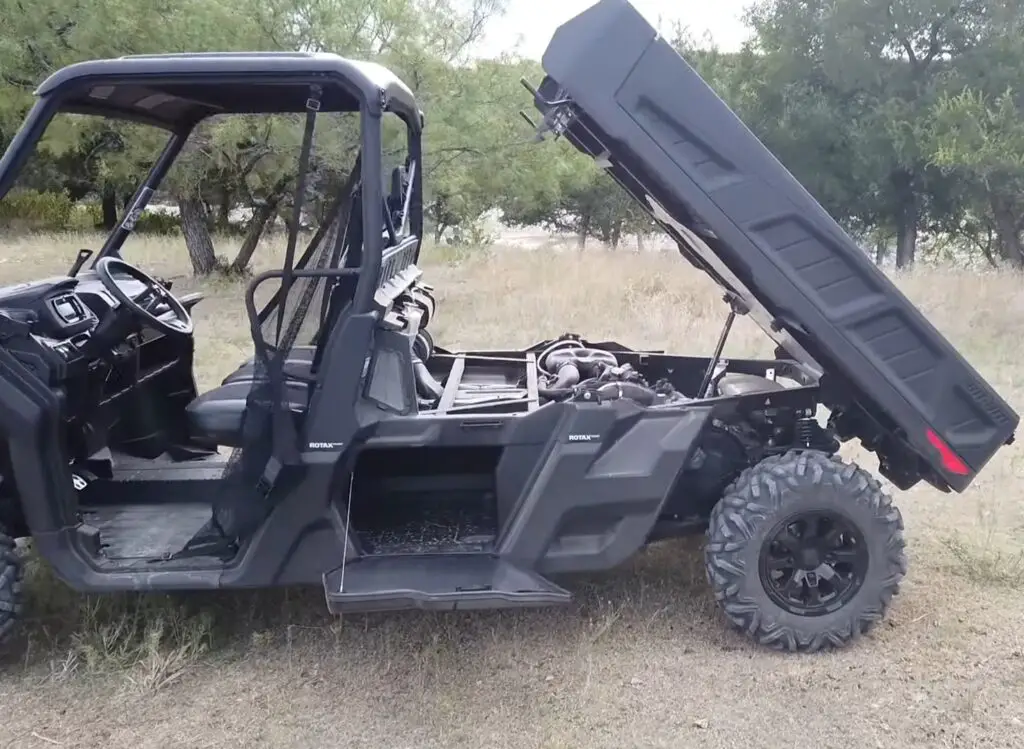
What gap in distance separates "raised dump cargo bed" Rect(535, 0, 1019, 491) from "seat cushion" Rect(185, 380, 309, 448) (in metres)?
1.31

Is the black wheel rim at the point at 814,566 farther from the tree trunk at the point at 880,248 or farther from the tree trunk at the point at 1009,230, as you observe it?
the tree trunk at the point at 880,248

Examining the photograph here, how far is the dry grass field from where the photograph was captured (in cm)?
317

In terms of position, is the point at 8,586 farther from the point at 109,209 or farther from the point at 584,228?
the point at 584,228

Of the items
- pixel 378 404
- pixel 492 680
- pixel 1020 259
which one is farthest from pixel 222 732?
pixel 1020 259

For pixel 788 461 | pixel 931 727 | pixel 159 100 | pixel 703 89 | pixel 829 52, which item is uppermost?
pixel 829 52

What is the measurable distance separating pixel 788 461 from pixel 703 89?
1.43 meters

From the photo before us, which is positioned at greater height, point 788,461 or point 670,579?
point 788,461

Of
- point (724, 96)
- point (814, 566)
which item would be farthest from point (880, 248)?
point (814, 566)

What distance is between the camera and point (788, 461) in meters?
3.61

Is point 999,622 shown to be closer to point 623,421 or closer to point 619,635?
point 619,635

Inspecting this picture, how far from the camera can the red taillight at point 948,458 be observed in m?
3.41

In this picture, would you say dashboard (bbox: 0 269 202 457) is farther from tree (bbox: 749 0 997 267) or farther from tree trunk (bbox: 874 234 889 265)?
tree trunk (bbox: 874 234 889 265)

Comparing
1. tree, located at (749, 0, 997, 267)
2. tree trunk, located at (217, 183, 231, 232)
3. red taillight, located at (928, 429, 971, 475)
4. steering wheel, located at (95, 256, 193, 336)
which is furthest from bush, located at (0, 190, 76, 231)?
red taillight, located at (928, 429, 971, 475)

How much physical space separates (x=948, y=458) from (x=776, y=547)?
70 centimetres
